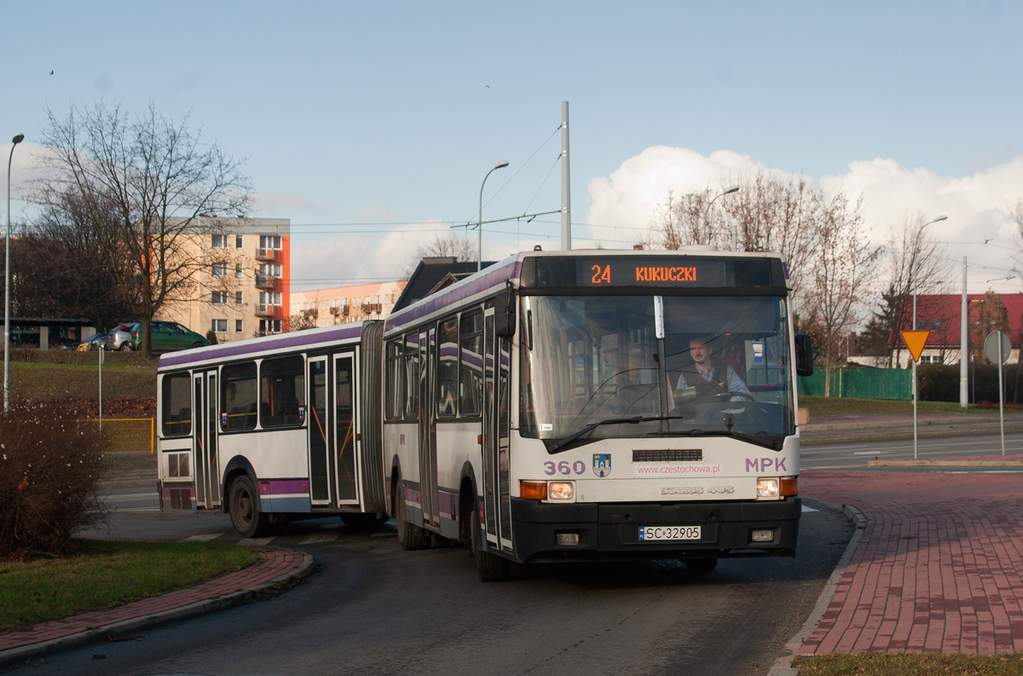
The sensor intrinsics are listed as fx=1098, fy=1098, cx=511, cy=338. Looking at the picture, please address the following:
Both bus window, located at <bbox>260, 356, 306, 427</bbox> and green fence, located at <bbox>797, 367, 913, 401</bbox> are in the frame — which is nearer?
bus window, located at <bbox>260, 356, 306, 427</bbox>

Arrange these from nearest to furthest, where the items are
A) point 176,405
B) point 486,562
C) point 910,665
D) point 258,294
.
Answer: point 910,665 < point 486,562 < point 176,405 < point 258,294

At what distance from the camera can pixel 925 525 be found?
12.8 meters

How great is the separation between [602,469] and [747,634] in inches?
67.8

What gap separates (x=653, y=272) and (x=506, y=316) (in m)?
1.29

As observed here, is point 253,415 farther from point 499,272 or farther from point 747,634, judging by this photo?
point 747,634

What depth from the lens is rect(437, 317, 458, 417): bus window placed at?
431 inches

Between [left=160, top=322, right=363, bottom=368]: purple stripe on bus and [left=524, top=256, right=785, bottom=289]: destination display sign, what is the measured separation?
595 centimetres

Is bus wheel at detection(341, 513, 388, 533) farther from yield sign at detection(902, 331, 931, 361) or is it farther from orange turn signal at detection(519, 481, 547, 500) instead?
yield sign at detection(902, 331, 931, 361)

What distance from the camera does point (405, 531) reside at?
43.7 ft

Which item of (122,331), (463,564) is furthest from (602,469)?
(122,331)

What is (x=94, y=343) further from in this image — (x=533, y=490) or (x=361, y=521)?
(x=533, y=490)

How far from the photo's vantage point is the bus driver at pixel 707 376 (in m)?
8.80

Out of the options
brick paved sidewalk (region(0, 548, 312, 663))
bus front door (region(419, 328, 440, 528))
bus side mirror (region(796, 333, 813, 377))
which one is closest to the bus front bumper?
bus side mirror (region(796, 333, 813, 377))

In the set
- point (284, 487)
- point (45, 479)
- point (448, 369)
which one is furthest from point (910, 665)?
point (284, 487)
